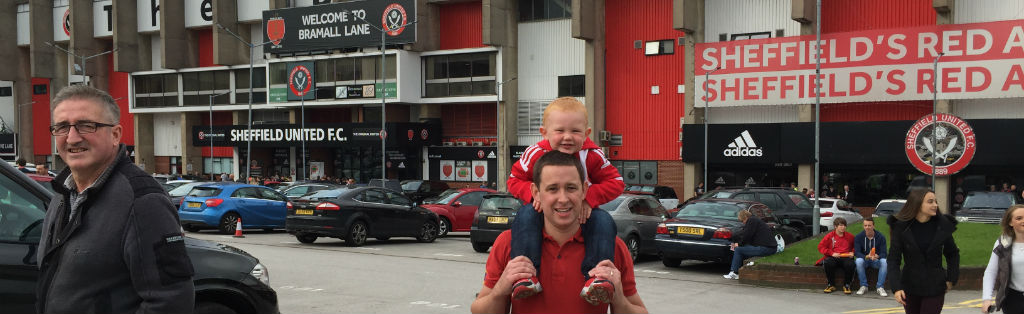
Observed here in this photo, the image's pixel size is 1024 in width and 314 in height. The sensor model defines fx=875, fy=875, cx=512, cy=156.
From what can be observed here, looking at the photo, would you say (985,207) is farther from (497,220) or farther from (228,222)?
(228,222)

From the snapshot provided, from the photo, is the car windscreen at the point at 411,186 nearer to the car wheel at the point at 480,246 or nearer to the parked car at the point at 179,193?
the parked car at the point at 179,193

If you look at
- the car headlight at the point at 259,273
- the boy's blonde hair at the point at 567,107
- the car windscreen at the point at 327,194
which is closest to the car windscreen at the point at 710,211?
the car windscreen at the point at 327,194

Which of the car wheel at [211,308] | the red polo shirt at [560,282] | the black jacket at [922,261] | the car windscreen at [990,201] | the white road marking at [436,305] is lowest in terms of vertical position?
the white road marking at [436,305]

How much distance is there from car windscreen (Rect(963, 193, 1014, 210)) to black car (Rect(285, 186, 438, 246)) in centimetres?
1557

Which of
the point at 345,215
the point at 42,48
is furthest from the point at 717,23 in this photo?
the point at 42,48

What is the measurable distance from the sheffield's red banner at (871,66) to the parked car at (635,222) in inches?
786

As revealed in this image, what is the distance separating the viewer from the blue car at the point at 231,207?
2308cm

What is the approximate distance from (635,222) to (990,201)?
1287cm

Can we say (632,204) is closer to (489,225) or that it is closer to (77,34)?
(489,225)

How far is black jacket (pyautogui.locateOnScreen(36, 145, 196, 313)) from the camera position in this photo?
3525mm

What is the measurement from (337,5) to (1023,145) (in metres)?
34.7

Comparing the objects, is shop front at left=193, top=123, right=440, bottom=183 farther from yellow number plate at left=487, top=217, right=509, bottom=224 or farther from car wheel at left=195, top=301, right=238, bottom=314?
car wheel at left=195, top=301, right=238, bottom=314

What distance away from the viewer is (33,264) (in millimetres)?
5480

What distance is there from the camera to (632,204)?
18.4 metres
